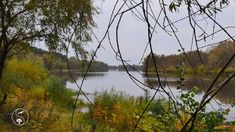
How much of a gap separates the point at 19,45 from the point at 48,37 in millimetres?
964

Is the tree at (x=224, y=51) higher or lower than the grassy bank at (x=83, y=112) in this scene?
higher

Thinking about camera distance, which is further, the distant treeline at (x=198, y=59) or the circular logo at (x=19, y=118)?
the circular logo at (x=19, y=118)

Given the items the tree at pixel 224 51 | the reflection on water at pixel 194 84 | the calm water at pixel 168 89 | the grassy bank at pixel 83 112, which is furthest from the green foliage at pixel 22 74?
the tree at pixel 224 51

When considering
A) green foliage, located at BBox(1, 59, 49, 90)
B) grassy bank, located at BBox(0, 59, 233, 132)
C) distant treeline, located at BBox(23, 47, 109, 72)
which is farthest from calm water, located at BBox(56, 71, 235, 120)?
green foliage, located at BBox(1, 59, 49, 90)

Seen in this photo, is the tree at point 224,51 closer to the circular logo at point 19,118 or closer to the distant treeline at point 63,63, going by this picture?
the distant treeline at point 63,63

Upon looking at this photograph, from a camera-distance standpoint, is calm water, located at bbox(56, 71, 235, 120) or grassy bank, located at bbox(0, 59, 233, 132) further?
grassy bank, located at bbox(0, 59, 233, 132)

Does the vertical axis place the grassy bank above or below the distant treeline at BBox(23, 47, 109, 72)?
below

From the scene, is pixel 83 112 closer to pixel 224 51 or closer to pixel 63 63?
pixel 63 63

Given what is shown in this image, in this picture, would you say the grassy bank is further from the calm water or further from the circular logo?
the calm water

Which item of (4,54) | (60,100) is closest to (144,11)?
(4,54)

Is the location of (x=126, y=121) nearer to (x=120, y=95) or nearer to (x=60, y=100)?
(x=120, y=95)

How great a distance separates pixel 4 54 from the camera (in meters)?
12.5

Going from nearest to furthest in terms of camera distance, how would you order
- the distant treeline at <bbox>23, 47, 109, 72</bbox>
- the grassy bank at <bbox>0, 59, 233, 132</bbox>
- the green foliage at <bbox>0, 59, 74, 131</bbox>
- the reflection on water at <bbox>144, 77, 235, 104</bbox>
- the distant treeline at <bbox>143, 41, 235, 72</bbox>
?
the distant treeline at <bbox>143, 41, 235, 72</bbox>, the reflection on water at <bbox>144, 77, 235, 104</bbox>, the distant treeline at <bbox>23, 47, 109, 72</bbox>, the grassy bank at <bbox>0, 59, 233, 132</bbox>, the green foliage at <bbox>0, 59, 74, 131</bbox>

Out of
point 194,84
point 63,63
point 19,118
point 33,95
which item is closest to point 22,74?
point 33,95
